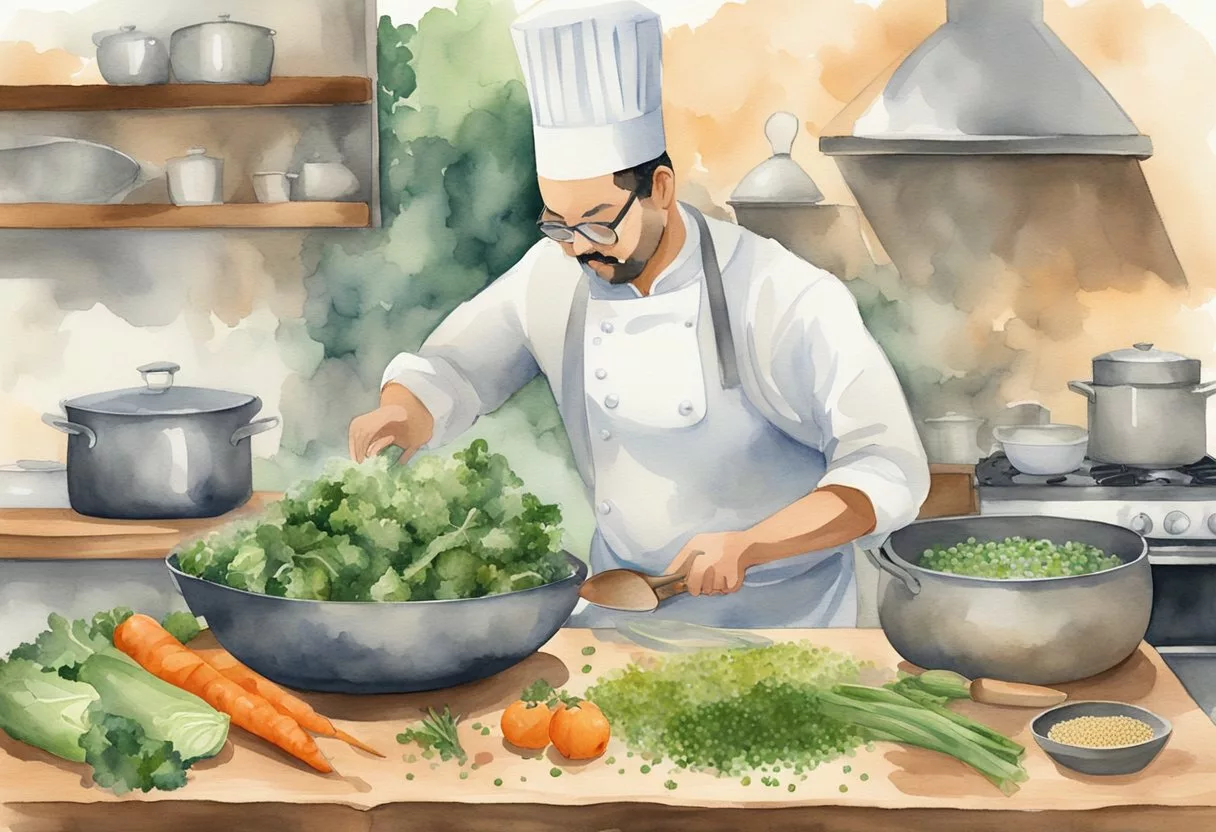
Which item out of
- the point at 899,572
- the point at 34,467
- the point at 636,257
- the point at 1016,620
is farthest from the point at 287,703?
the point at 34,467

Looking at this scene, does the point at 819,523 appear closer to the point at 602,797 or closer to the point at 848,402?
the point at 848,402

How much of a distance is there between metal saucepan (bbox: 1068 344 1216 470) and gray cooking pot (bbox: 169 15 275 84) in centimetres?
206

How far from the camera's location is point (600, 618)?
2119 millimetres

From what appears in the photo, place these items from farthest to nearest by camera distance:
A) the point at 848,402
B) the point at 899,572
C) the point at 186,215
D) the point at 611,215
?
the point at 186,215 < the point at 611,215 < the point at 848,402 < the point at 899,572

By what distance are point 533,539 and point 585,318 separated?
88cm

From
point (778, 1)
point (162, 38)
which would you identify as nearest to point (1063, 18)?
point (778, 1)

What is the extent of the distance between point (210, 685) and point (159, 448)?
1.27m

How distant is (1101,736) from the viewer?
1.23 meters

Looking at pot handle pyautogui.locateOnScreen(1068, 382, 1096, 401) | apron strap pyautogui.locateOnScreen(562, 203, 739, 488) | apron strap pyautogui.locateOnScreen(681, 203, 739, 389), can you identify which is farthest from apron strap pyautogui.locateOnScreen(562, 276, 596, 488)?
pot handle pyautogui.locateOnScreen(1068, 382, 1096, 401)

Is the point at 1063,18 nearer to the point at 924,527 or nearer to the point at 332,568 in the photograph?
the point at 924,527

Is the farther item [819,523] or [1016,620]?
[819,523]

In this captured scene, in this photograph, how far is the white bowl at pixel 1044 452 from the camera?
9.32ft

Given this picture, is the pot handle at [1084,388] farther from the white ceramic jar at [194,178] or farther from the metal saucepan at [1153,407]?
the white ceramic jar at [194,178]

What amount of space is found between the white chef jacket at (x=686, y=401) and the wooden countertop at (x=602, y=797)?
89 centimetres
